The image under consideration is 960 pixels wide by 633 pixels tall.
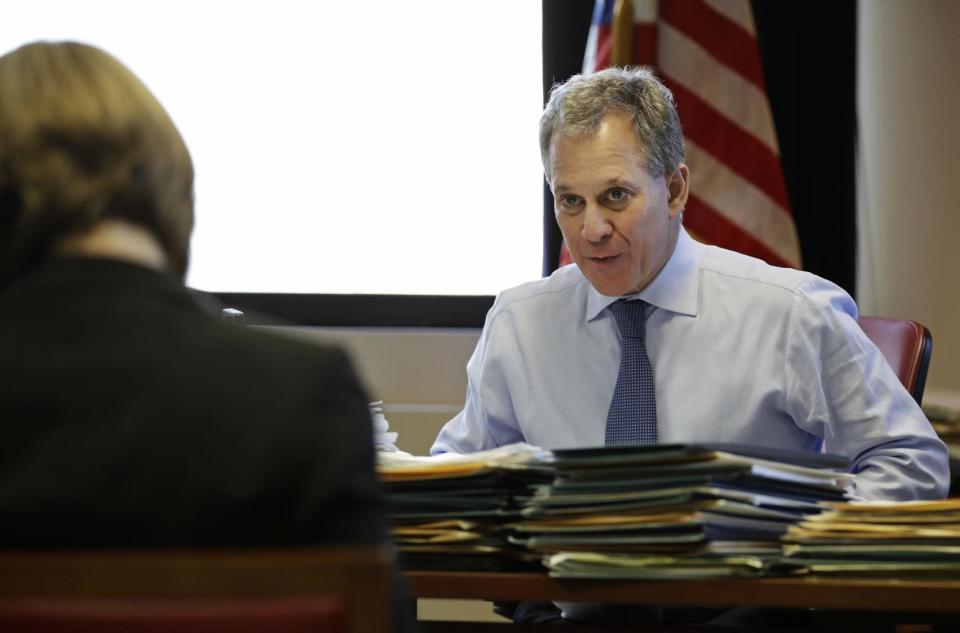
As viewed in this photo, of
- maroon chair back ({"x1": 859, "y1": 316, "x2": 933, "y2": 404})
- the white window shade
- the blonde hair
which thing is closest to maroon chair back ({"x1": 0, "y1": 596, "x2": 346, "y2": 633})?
the blonde hair

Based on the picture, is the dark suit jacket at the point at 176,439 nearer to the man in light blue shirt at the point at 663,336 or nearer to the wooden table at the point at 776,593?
the wooden table at the point at 776,593

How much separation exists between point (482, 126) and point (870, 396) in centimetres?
166

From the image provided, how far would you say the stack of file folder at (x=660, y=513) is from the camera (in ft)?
4.31

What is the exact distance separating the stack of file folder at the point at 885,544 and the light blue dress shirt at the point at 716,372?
517mm

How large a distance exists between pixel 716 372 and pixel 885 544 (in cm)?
82

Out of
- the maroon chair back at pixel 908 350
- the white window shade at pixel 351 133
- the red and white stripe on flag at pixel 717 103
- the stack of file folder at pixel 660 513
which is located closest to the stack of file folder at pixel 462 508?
the stack of file folder at pixel 660 513

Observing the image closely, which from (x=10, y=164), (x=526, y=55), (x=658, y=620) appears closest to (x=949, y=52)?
(x=526, y=55)

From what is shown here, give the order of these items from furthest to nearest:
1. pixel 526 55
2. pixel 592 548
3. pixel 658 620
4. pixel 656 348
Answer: pixel 526 55 → pixel 656 348 → pixel 658 620 → pixel 592 548

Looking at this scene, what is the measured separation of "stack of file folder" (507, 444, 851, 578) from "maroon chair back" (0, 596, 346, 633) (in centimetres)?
61

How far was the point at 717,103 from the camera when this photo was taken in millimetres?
3145

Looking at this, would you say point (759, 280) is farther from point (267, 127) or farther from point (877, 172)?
point (267, 127)

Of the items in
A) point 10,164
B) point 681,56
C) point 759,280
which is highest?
point 681,56

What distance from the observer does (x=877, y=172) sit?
3330mm

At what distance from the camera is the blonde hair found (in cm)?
98
